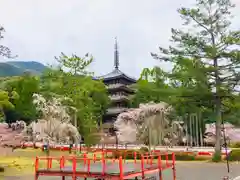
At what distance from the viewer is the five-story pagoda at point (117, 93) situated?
63.7 m

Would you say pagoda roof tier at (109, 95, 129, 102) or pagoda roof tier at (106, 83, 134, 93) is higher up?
pagoda roof tier at (106, 83, 134, 93)

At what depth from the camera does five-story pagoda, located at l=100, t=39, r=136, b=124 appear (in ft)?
209

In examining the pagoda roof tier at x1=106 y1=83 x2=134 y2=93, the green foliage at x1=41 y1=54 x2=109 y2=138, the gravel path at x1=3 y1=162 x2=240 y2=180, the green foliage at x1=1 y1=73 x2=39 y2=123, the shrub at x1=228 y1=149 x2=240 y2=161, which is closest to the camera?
the gravel path at x1=3 y1=162 x2=240 y2=180

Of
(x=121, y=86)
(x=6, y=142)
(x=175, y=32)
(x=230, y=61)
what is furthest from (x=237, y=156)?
(x=121, y=86)

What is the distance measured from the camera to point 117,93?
218 feet

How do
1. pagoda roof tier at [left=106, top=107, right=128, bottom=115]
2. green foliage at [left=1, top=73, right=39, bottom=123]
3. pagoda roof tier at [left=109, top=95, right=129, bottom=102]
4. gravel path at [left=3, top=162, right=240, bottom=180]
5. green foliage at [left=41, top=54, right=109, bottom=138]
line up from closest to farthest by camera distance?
1. gravel path at [left=3, top=162, right=240, bottom=180]
2. green foliage at [left=41, top=54, right=109, bottom=138]
3. green foliage at [left=1, top=73, right=39, bottom=123]
4. pagoda roof tier at [left=106, top=107, right=128, bottom=115]
5. pagoda roof tier at [left=109, top=95, right=129, bottom=102]

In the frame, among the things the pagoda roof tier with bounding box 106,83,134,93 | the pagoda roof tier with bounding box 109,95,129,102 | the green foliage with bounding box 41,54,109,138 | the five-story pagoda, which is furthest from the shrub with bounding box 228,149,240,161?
the pagoda roof tier with bounding box 106,83,134,93

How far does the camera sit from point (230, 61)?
27094mm

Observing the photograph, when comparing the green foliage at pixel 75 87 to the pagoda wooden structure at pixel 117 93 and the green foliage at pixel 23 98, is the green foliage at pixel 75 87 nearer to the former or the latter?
the green foliage at pixel 23 98

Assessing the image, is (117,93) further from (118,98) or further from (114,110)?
(114,110)

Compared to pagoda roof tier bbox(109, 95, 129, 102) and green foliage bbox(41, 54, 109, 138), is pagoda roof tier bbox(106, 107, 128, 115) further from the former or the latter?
green foliage bbox(41, 54, 109, 138)

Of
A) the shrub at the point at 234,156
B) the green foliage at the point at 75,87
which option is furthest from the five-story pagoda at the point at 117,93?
the shrub at the point at 234,156

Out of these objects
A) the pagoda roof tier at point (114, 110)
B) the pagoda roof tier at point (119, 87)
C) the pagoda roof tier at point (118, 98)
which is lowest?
the pagoda roof tier at point (114, 110)

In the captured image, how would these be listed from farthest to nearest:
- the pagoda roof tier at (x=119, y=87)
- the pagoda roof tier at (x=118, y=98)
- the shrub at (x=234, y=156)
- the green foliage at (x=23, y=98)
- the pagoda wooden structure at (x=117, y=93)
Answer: the pagoda roof tier at (x=119, y=87), the pagoda wooden structure at (x=117, y=93), the pagoda roof tier at (x=118, y=98), the green foliage at (x=23, y=98), the shrub at (x=234, y=156)
